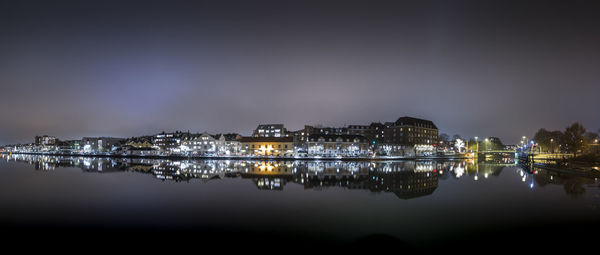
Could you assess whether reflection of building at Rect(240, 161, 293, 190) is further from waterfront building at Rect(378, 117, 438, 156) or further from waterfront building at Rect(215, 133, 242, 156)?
waterfront building at Rect(378, 117, 438, 156)

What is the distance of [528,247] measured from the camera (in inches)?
401

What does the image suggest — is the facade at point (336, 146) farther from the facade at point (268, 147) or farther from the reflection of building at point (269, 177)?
the reflection of building at point (269, 177)

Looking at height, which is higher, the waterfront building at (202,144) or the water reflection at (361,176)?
the waterfront building at (202,144)

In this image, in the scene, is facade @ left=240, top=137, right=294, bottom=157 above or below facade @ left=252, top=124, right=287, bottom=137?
below

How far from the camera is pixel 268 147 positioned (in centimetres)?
8312

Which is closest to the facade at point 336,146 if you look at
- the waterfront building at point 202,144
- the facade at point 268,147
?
the facade at point 268,147

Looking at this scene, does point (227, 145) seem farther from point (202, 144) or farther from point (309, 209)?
point (309, 209)

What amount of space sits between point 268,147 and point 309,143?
11366 millimetres

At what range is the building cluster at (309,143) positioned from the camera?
80938 mm

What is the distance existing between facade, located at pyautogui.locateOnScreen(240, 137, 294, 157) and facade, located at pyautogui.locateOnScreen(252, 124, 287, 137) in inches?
1010

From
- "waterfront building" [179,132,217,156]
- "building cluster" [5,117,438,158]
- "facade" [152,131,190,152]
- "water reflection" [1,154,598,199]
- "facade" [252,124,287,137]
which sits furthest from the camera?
"facade" [152,131,190,152]

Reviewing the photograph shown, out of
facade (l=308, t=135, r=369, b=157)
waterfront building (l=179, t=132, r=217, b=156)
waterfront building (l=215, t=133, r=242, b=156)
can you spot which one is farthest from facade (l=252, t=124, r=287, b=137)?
facade (l=308, t=135, r=369, b=157)

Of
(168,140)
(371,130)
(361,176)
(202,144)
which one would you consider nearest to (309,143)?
(202,144)

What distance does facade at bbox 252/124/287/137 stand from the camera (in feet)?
366
